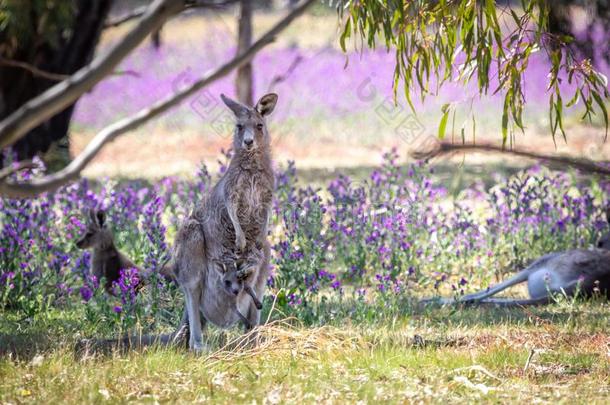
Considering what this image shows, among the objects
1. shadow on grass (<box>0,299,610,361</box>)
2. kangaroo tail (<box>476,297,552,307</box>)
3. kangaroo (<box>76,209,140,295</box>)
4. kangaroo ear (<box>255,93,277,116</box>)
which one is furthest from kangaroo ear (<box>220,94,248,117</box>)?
kangaroo tail (<box>476,297,552,307</box>)

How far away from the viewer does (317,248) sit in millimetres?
7762

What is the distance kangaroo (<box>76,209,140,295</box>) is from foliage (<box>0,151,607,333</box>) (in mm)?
122

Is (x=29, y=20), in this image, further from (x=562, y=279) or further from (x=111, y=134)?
(x=111, y=134)

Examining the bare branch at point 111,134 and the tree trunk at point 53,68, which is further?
the tree trunk at point 53,68

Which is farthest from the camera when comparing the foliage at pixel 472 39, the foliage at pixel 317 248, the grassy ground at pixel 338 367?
the foliage at pixel 317 248

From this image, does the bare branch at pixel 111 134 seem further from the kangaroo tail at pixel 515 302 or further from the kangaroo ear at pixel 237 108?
the kangaroo tail at pixel 515 302

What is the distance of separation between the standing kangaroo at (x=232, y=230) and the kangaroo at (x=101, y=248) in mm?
1565

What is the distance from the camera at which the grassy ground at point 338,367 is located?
533 cm

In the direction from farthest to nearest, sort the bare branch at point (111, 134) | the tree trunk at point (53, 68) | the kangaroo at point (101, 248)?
the tree trunk at point (53, 68)
the kangaroo at point (101, 248)
the bare branch at point (111, 134)

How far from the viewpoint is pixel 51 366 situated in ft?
18.7

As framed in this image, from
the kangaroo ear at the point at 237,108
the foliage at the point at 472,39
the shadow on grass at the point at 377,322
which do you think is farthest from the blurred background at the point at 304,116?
the foliage at the point at 472,39

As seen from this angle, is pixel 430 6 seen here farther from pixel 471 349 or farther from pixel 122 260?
pixel 122 260

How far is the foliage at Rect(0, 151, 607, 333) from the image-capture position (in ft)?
24.6

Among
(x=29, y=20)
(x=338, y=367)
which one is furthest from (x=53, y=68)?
(x=338, y=367)
